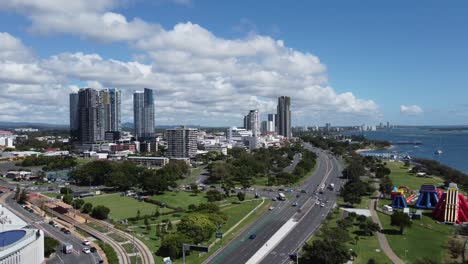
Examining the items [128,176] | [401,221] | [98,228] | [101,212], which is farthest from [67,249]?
[128,176]

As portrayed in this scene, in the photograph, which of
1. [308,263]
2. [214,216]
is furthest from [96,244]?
[308,263]

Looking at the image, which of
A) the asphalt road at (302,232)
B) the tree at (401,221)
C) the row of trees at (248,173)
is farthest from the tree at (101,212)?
the tree at (401,221)

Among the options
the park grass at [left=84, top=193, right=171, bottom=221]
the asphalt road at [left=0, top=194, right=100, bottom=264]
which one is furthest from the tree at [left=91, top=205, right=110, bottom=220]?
the asphalt road at [left=0, top=194, right=100, bottom=264]

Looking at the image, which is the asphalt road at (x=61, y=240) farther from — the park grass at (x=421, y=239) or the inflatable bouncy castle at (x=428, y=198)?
the inflatable bouncy castle at (x=428, y=198)

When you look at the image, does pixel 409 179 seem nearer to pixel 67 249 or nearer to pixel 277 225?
pixel 277 225

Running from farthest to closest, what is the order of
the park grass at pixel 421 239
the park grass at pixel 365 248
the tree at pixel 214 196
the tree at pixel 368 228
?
the tree at pixel 214 196, the tree at pixel 368 228, the park grass at pixel 421 239, the park grass at pixel 365 248

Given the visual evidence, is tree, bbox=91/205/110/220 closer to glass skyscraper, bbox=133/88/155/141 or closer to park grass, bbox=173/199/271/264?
park grass, bbox=173/199/271/264

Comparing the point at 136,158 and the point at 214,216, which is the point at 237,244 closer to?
the point at 214,216
